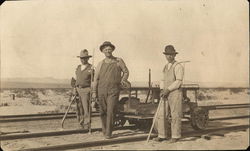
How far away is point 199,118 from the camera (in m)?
9.73

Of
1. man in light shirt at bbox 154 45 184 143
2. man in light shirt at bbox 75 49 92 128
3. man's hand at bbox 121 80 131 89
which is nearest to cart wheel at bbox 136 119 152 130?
man in light shirt at bbox 75 49 92 128

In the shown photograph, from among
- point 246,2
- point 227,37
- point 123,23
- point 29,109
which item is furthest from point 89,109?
point 29,109

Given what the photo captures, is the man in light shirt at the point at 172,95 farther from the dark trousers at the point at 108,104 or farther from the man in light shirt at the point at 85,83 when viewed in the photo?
the man in light shirt at the point at 85,83

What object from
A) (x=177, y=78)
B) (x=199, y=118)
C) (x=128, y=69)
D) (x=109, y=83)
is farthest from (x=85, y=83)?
(x=199, y=118)

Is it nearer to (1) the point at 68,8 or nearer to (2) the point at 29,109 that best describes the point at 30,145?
(1) the point at 68,8

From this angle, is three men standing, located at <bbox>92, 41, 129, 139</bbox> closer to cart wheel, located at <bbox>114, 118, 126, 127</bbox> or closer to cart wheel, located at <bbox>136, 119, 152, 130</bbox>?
cart wheel, located at <bbox>114, 118, 126, 127</bbox>

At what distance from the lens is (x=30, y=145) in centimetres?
782

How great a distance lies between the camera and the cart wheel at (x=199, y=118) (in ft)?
31.6

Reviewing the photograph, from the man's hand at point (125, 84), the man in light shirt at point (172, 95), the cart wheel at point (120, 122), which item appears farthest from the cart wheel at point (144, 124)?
the man in light shirt at point (172, 95)

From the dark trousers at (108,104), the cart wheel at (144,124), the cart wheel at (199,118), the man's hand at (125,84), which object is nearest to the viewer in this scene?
the dark trousers at (108,104)

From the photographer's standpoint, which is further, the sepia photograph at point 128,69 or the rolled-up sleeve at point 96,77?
the rolled-up sleeve at point 96,77

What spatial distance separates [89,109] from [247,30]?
173 inches

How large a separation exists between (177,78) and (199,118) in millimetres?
2405

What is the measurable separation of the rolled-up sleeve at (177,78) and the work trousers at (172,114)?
0.58ft
